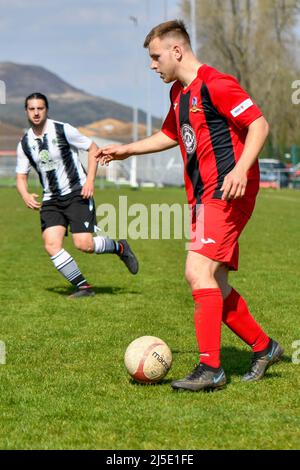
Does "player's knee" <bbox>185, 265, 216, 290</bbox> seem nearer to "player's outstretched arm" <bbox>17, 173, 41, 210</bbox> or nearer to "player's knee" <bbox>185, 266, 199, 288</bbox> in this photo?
"player's knee" <bbox>185, 266, 199, 288</bbox>

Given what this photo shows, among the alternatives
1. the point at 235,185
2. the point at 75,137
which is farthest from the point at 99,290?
the point at 235,185

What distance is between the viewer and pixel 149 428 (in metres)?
4.38

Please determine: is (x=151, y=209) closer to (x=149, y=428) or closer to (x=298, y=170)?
(x=149, y=428)

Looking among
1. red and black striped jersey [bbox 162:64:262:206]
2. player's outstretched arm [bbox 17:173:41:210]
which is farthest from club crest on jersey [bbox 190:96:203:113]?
player's outstretched arm [bbox 17:173:41:210]

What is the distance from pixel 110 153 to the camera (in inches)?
227

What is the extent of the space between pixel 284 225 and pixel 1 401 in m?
14.9

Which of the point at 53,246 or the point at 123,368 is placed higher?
the point at 53,246

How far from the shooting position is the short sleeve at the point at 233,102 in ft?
16.5

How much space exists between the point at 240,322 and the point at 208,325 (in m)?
0.42

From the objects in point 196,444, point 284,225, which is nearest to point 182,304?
point 196,444

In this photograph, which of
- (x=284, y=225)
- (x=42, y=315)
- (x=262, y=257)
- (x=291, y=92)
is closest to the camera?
(x=42, y=315)

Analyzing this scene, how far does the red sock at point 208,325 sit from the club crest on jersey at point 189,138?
0.86 m

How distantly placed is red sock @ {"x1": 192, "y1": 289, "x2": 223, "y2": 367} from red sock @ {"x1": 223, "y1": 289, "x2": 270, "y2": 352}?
0.33 metres

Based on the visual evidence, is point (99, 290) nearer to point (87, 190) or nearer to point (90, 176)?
point (87, 190)
